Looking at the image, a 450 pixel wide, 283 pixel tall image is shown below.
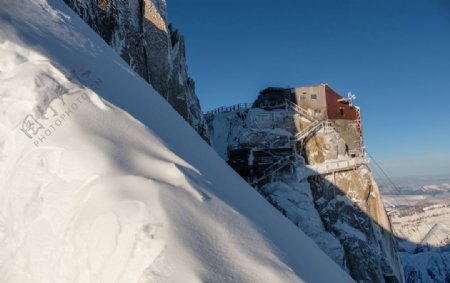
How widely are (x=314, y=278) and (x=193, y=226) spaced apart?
1352 millimetres

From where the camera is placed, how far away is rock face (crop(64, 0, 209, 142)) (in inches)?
520

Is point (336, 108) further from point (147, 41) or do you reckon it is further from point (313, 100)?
point (147, 41)

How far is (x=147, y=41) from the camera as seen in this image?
16.3 metres

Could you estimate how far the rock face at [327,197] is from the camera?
22.5m

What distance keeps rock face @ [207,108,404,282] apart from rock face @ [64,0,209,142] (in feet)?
27.6

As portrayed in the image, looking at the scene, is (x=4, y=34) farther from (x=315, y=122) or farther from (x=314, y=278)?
(x=315, y=122)

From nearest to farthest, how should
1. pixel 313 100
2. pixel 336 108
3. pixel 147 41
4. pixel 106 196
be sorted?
pixel 106 196 < pixel 147 41 < pixel 313 100 < pixel 336 108

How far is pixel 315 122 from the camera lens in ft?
90.6

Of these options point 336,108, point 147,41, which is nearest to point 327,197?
point 336,108

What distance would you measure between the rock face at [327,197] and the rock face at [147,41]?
841 cm

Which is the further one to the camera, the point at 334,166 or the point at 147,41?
the point at 334,166

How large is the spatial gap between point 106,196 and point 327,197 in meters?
24.8

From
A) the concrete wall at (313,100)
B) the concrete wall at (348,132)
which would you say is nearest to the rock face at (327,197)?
the concrete wall at (348,132)

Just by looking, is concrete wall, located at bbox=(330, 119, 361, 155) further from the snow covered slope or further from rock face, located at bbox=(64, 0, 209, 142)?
the snow covered slope
